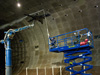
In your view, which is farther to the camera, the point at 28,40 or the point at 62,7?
the point at 28,40

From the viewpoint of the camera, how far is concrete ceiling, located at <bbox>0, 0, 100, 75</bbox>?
45.8 ft

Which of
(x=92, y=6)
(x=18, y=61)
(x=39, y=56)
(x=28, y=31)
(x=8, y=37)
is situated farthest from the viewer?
(x=18, y=61)

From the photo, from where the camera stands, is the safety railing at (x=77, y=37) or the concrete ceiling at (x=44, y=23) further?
the concrete ceiling at (x=44, y=23)

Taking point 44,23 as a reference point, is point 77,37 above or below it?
below

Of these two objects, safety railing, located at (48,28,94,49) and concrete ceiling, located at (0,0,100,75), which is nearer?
safety railing, located at (48,28,94,49)

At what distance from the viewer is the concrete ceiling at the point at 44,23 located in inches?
550

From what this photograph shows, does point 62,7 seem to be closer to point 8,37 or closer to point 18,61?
point 8,37

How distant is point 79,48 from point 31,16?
8957 mm

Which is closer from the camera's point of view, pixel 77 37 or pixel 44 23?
pixel 77 37

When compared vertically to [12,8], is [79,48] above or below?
below

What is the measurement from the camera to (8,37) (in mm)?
8047

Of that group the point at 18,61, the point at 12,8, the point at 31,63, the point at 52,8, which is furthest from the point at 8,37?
the point at 18,61

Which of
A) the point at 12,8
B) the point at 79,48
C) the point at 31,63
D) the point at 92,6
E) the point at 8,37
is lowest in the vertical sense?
the point at 31,63

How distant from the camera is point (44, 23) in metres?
17.2
